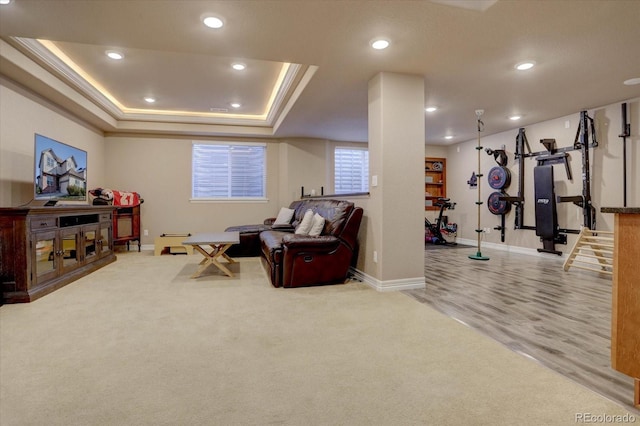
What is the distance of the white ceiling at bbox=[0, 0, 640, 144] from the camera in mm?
2383

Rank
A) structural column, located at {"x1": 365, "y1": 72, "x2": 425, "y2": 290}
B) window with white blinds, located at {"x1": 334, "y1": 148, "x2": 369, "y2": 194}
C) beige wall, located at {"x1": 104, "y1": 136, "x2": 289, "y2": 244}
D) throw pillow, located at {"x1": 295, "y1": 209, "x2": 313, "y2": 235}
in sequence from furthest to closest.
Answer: window with white blinds, located at {"x1": 334, "y1": 148, "x2": 369, "y2": 194}, beige wall, located at {"x1": 104, "y1": 136, "x2": 289, "y2": 244}, throw pillow, located at {"x1": 295, "y1": 209, "x2": 313, "y2": 235}, structural column, located at {"x1": 365, "y1": 72, "x2": 425, "y2": 290}

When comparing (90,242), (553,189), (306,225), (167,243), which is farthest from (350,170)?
(90,242)

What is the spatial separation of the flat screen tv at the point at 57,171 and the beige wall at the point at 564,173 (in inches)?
294

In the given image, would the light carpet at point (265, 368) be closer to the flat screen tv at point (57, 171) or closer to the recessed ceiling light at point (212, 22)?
the flat screen tv at point (57, 171)

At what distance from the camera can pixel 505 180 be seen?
6.20 meters

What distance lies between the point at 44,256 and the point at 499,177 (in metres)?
7.21

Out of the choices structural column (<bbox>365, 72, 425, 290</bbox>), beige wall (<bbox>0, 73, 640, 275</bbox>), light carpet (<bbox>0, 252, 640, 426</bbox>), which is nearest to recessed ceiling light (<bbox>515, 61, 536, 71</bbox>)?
structural column (<bbox>365, 72, 425, 290</bbox>)

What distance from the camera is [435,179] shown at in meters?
8.21

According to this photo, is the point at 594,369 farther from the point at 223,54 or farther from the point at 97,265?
the point at 97,265

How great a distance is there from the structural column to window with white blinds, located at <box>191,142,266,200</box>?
13.2 ft

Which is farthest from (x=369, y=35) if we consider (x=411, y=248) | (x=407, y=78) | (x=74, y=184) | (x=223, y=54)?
(x=74, y=184)

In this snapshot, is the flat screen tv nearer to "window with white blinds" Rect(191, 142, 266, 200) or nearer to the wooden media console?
the wooden media console

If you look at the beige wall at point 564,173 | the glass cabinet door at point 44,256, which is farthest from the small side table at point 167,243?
the beige wall at point 564,173

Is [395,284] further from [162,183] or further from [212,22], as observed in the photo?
[162,183]
